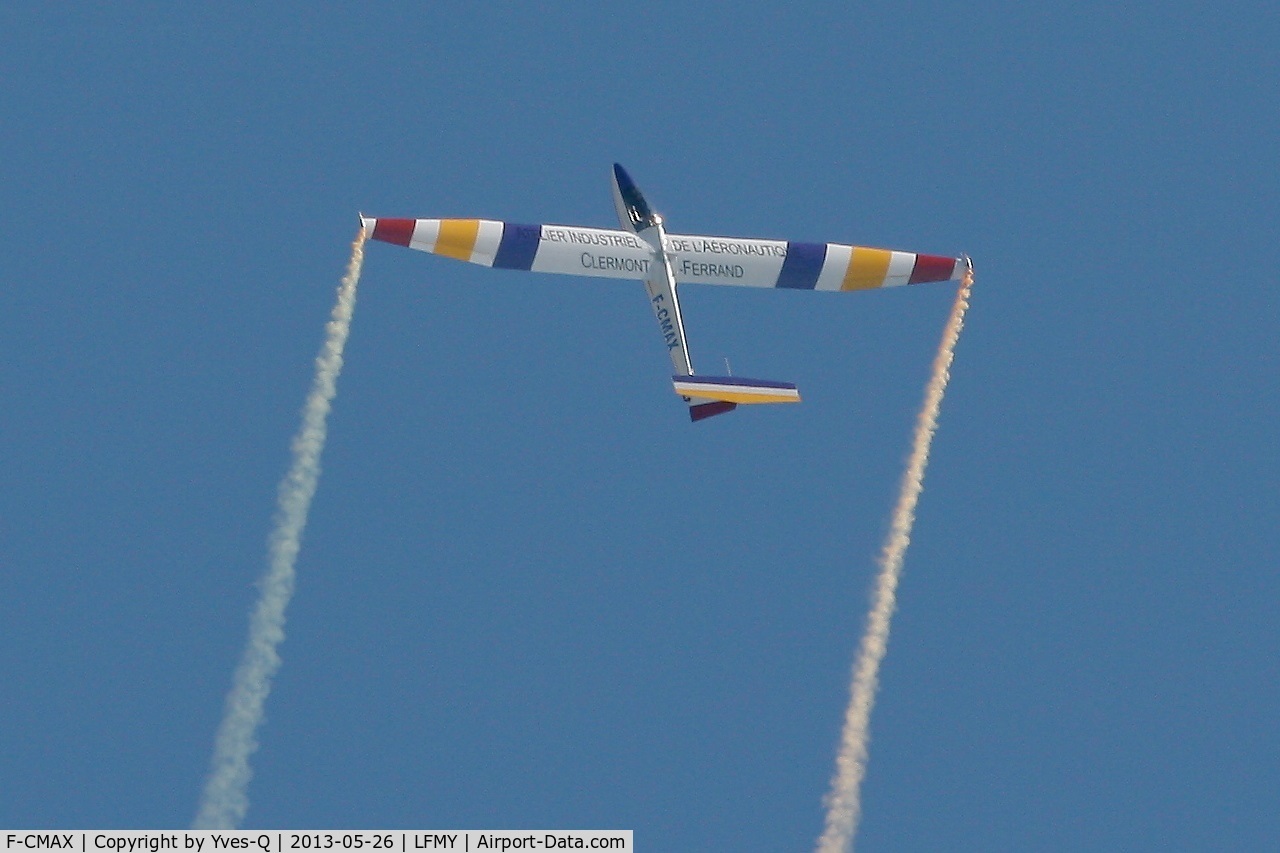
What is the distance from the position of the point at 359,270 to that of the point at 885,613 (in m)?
14.9

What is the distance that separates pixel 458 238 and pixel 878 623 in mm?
13694

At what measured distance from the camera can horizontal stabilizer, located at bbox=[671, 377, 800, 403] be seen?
7556 centimetres

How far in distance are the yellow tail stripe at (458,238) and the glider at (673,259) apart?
0.9 inches

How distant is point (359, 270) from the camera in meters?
75.5

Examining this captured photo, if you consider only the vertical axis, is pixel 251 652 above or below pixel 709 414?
below

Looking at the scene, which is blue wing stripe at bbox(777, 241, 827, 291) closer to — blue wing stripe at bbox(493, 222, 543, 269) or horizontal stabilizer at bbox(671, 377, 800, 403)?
horizontal stabilizer at bbox(671, 377, 800, 403)

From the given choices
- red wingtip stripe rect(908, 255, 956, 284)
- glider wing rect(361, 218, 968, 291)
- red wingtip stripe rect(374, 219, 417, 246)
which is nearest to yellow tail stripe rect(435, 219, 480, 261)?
glider wing rect(361, 218, 968, 291)

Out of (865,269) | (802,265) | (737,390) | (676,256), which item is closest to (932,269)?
(865,269)

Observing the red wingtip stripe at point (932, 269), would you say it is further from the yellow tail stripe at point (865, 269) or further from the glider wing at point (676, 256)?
the yellow tail stripe at point (865, 269)

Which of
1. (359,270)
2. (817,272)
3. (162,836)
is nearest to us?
(162,836)

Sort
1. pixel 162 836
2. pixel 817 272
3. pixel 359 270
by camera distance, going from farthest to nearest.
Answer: pixel 817 272, pixel 359 270, pixel 162 836

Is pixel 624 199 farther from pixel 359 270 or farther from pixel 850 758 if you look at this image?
pixel 850 758

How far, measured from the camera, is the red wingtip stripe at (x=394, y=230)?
76312 mm

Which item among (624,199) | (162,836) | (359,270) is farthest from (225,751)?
(624,199)
